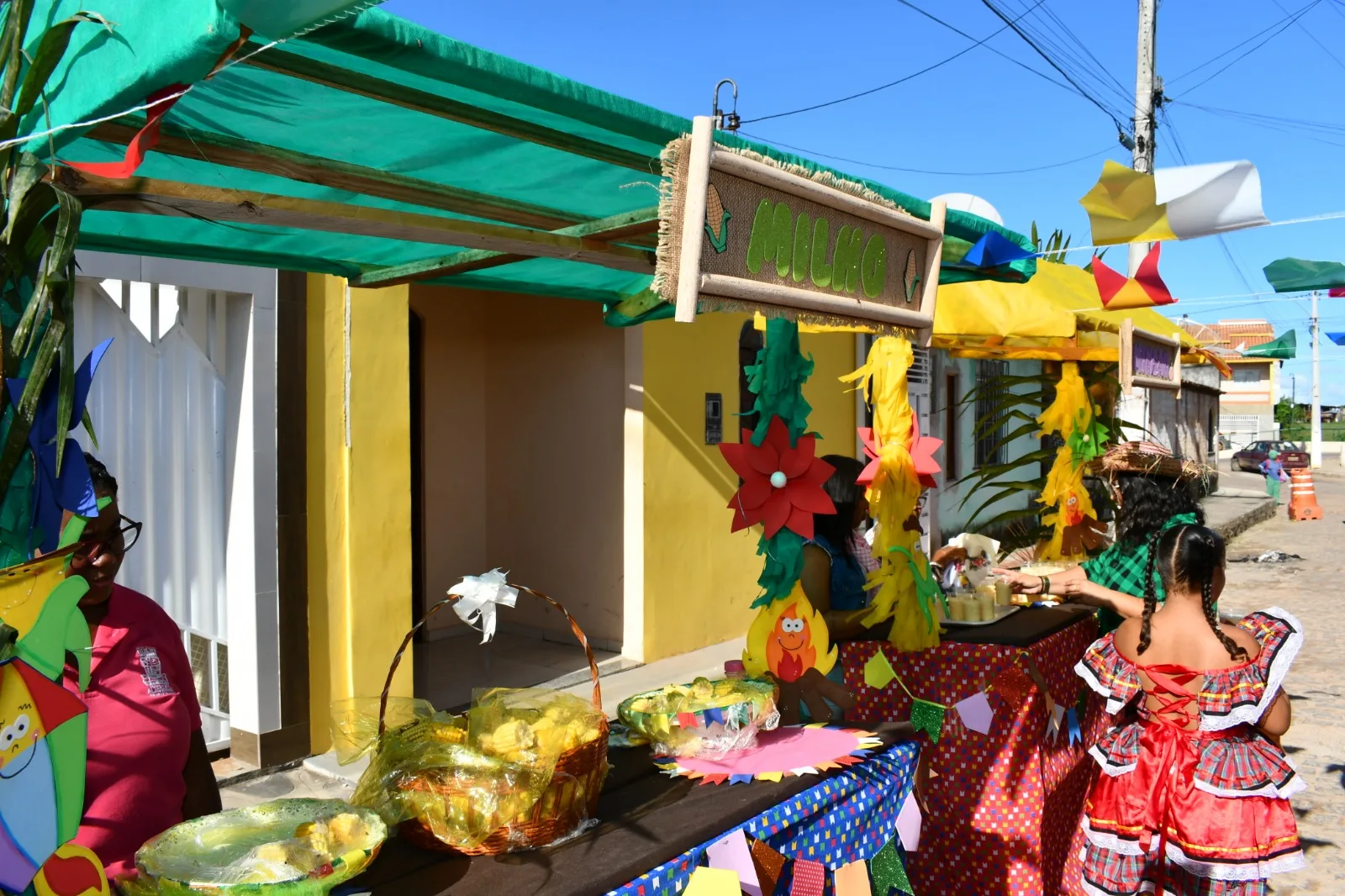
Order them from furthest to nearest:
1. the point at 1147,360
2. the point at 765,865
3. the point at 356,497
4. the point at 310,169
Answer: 1. the point at 1147,360
2. the point at 356,497
3. the point at 765,865
4. the point at 310,169

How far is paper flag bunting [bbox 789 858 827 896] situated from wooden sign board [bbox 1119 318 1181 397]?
12.0ft

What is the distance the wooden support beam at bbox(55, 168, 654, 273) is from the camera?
152 cm

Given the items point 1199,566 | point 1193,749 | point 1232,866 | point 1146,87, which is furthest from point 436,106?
point 1146,87

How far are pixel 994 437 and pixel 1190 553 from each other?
9.39 meters

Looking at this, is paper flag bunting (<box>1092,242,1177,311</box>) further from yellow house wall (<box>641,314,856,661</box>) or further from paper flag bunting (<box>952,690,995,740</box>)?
yellow house wall (<box>641,314,856,661</box>)

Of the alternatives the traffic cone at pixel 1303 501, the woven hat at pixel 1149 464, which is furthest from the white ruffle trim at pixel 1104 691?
the traffic cone at pixel 1303 501

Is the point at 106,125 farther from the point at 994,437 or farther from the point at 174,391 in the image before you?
the point at 994,437

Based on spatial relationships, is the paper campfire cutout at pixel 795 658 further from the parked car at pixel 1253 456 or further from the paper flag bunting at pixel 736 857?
the parked car at pixel 1253 456

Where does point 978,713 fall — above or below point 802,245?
below

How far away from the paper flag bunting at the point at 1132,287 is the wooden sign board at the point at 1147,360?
0.53m

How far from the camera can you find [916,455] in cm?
349

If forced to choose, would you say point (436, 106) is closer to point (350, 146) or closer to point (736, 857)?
point (350, 146)

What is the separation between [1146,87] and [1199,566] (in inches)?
424

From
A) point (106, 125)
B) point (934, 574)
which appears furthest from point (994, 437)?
point (106, 125)
